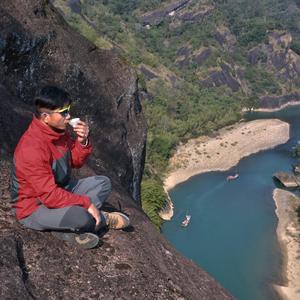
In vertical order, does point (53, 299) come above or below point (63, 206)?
below

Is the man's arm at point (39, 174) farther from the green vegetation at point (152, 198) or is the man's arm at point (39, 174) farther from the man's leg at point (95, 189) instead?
the green vegetation at point (152, 198)

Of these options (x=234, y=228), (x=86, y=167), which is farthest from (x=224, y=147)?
(x=86, y=167)

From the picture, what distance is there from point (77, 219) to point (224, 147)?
75216 millimetres

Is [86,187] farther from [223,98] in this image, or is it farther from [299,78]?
[299,78]

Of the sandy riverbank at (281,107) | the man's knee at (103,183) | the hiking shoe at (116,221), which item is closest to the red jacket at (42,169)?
the man's knee at (103,183)

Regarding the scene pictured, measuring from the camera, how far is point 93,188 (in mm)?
6902

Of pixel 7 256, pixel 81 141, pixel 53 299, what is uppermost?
pixel 81 141

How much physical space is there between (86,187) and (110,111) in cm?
996

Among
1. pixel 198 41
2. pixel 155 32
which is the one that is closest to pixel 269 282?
pixel 198 41

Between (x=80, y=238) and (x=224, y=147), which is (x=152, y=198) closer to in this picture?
(x=224, y=147)

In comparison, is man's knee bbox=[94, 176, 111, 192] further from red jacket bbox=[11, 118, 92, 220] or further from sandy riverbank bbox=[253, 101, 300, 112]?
sandy riverbank bbox=[253, 101, 300, 112]

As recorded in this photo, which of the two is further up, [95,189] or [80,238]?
[95,189]

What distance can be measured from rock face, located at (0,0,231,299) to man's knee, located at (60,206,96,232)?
49 cm

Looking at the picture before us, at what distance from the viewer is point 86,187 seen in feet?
22.6
